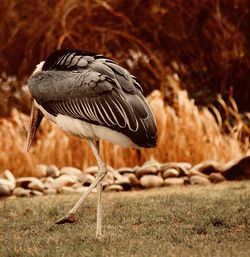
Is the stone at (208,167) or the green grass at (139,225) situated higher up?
the green grass at (139,225)

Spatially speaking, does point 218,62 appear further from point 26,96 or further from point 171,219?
point 171,219

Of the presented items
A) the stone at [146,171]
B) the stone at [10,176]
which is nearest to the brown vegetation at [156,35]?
the stone at [146,171]

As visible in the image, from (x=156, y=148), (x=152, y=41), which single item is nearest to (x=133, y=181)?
(x=156, y=148)

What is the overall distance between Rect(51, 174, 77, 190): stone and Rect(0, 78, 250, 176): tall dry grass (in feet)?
2.37

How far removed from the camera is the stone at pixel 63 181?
26.5 feet

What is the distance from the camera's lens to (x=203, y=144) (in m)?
9.06

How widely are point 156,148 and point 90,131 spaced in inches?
170

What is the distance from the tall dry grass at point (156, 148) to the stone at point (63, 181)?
72 cm

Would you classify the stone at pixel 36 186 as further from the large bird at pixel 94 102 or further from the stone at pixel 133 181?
the large bird at pixel 94 102

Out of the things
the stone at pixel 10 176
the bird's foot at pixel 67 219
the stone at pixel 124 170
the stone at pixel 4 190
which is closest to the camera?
the bird's foot at pixel 67 219

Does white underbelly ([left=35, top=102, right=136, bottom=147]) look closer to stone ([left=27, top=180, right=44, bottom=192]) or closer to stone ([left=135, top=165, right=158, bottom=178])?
stone ([left=27, top=180, right=44, bottom=192])

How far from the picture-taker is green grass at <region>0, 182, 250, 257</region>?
4207 mm

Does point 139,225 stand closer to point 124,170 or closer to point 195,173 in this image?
point 195,173

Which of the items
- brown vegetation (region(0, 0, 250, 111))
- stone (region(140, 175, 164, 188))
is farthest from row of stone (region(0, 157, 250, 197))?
brown vegetation (region(0, 0, 250, 111))
